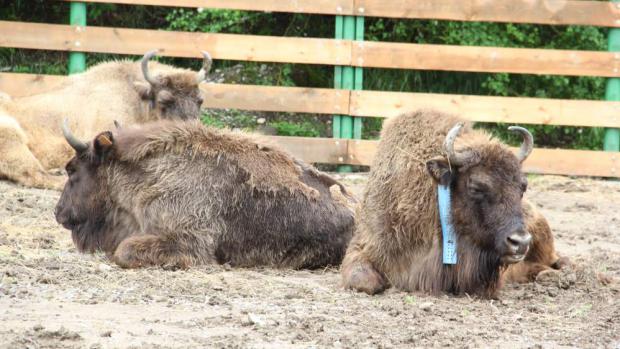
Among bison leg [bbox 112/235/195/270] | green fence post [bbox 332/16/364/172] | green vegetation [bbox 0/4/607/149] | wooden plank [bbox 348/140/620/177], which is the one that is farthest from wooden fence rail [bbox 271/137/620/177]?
bison leg [bbox 112/235/195/270]

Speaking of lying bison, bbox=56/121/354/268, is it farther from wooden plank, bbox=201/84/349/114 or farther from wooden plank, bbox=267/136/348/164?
wooden plank, bbox=201/84/349/114

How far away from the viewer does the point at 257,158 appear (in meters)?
8.24

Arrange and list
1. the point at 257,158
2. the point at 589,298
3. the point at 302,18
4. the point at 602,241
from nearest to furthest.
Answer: the point at 589,298, the point at 257,158, the point at 602,241, the point at 302,18

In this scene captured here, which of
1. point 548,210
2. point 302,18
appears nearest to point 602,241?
point 548,210

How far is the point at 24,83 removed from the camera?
1348cm

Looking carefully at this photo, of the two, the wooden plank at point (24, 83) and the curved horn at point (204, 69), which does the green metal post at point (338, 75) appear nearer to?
the curved horn at point (204, 69)

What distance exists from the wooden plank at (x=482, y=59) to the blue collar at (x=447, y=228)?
265 inches

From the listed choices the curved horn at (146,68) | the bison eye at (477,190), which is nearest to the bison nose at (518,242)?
the bison eye at (477,190)

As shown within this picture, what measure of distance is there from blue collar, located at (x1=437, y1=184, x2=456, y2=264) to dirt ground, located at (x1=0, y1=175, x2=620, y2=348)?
28cm

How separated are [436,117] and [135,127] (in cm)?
253

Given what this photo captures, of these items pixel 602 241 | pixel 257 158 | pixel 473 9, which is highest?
pixel 473 9

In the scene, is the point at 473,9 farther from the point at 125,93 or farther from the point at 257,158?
the point at 257,158

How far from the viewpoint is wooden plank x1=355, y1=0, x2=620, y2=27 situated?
13602 millimetres

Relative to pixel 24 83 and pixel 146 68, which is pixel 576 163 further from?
pixel 24 83
